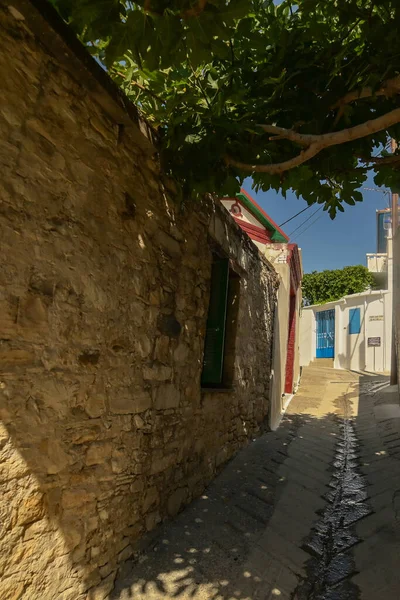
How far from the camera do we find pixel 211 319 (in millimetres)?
4035

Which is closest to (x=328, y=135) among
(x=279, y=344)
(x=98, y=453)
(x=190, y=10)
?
(x=190, y=10)

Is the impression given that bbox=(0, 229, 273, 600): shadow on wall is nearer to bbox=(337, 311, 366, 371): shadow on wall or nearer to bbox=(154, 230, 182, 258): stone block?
bbox=(154, 230, 182, 258): stone block

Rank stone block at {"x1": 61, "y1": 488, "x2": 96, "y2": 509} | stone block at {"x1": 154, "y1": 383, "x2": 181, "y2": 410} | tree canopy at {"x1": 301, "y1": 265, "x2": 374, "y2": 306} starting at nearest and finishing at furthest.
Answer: stone block at {"x1": 61, "y1": 488, "x2": 96, "y2": 509} → stone block at {"x1": 154, "y1": 383, "x2": 181, "y2": 410} → tree canopy at {"x1": 301, "y1": 265, "x2": 374, "y2": 306}

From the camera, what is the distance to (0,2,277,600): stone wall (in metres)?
1.75

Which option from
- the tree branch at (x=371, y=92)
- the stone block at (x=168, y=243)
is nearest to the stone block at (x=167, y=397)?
the stone block at (x=168, y=243)

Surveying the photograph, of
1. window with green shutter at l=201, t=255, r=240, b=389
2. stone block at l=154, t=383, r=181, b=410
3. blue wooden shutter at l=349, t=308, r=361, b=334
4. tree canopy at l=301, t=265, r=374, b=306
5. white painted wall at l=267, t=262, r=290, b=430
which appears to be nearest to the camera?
stone block at l=154, t=383, r=181, b=410

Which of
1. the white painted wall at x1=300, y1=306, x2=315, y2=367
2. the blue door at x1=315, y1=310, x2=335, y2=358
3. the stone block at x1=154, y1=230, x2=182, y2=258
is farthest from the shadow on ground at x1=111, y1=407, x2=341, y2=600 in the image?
the white painted wall at x1=300, y1=306, x2=315, y2=367

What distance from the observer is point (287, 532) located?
3.34 meters

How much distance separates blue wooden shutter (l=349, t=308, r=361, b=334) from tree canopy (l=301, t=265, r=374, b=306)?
2711 mm

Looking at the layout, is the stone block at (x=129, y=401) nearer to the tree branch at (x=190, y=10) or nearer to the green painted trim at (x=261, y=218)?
the tree branch at (x=190, y=10)

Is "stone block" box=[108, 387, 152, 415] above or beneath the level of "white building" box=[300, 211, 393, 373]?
beneath

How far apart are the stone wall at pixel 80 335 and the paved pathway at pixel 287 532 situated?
0.78ft

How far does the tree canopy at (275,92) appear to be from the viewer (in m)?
2.07

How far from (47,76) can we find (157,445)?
235 cm
